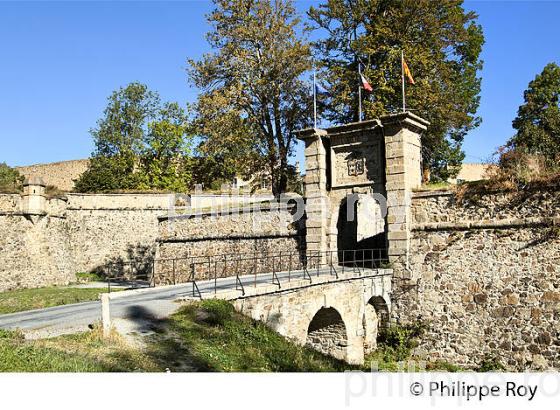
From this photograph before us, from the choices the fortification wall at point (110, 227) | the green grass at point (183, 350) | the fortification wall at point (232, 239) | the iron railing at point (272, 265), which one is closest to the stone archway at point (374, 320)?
the iron railing at point (272, 265)

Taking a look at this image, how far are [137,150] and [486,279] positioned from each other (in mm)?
29487

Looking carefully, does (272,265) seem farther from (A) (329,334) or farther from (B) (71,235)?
(B) (71,235)

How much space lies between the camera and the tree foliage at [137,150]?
36.0 metres

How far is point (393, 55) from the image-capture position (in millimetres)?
22266

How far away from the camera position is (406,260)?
17.2 metres

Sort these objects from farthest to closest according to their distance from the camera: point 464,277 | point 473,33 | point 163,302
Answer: point 473,33
point 464,277
point 163,302

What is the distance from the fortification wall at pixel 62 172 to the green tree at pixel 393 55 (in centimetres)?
2792

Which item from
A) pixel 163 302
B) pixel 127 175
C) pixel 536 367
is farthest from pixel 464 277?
pixel 127 175

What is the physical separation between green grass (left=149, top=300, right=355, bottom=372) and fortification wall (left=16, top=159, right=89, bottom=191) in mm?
37481

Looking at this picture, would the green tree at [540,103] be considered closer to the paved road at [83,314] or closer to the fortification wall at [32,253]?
the paved road at [83,314]

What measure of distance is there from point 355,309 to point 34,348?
9593mm

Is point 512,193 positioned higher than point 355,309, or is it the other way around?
point 512,193

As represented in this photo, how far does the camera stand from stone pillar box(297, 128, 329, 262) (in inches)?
749
